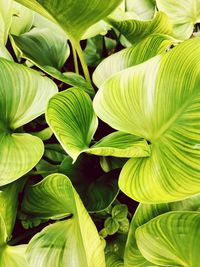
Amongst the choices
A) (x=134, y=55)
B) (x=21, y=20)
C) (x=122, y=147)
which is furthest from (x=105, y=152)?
(x=21, y=20)

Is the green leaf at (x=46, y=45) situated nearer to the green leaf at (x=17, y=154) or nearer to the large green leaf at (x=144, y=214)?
the green leaf at (x=17, y=154)

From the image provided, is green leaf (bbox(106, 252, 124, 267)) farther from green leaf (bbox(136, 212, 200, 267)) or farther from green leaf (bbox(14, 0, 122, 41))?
green leaf (bbox(14, 0, 122, 41))

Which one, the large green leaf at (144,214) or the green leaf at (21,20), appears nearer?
the large green leaf at (144,214)

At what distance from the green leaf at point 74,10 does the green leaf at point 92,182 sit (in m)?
0.21

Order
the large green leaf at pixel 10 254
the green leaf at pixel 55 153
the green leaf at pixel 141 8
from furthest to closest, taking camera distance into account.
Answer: the green leaf at pixel 141 8 → the green leaf at pixel 55 153 → the large green leaf at pixel 10 254

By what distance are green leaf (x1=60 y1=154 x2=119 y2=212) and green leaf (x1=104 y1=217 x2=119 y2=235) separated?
0.04 meters

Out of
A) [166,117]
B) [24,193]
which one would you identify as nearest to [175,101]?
[166,117]

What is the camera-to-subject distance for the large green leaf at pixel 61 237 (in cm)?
57

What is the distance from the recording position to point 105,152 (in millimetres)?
521

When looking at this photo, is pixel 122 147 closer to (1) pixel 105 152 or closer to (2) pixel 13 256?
(1) pixel 105 152

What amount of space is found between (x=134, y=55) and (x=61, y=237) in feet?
1.04

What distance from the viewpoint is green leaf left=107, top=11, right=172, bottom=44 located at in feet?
2.31

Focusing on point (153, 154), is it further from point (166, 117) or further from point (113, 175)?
point (113, 175)

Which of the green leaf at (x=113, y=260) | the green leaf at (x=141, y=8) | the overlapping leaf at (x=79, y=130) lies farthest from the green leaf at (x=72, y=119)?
the green leaf at (x=141, y=8)
